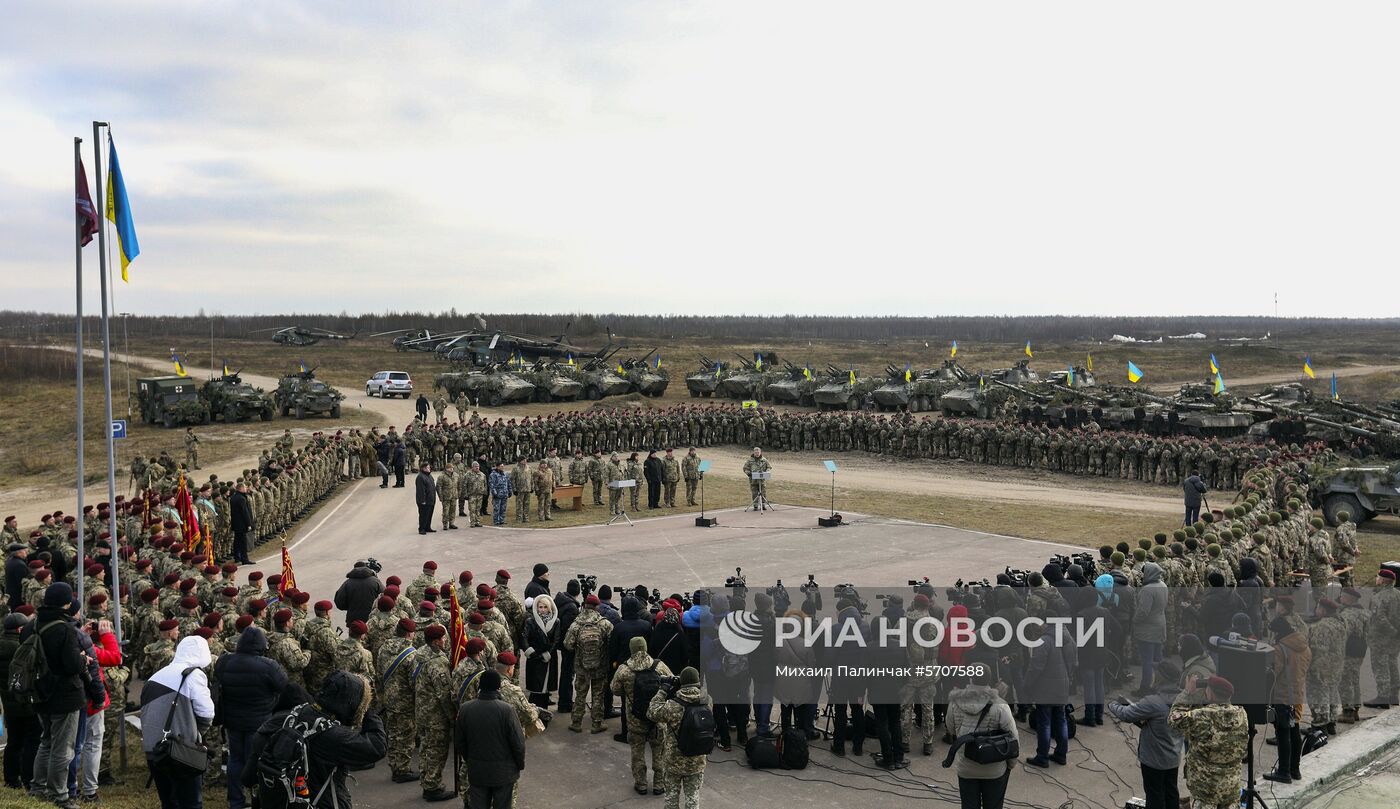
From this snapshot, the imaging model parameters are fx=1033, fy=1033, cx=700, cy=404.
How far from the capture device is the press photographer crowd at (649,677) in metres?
7.23

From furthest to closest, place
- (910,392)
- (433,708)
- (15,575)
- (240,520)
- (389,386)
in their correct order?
(389,386), (910,392), (240,520), (15,575), (433,708)

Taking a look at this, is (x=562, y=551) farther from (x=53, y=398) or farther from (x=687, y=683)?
(x=53, y=398)

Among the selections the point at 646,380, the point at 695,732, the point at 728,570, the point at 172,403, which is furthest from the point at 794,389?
the point at 695,732

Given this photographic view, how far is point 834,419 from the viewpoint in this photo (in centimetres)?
3494

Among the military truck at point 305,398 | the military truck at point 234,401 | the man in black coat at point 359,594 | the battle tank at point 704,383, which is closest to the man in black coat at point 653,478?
the man in black coat at point 359,594

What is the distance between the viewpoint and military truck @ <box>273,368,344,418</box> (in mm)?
39906

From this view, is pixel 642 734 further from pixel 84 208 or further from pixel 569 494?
pixel 569 494

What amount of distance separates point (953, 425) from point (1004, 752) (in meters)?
26.1

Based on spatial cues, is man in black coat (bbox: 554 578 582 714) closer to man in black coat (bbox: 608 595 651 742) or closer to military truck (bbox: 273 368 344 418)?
man in black coat (bbox: 608 595 651 742)

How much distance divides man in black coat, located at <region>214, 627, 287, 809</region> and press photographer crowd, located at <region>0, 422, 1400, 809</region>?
2 centimetres

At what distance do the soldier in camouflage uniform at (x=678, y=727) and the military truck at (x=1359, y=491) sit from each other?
57.6 feet

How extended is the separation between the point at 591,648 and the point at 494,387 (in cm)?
3520

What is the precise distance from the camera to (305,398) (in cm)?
3981

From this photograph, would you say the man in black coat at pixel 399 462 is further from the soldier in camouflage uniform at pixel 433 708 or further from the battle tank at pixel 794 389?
the battle tank at pixel 794 389
